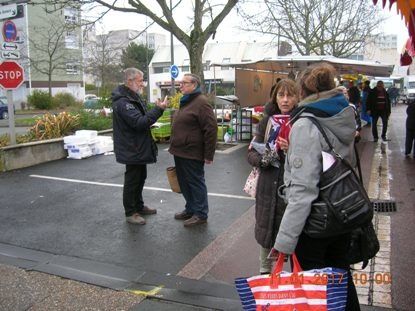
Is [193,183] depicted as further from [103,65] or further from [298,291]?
[103,65]

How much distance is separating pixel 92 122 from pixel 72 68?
42532mm

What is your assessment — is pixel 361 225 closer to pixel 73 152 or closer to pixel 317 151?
pixel 317 151

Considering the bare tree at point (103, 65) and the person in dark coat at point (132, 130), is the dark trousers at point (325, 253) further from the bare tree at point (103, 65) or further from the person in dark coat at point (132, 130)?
the bare tree at point (103, 65)

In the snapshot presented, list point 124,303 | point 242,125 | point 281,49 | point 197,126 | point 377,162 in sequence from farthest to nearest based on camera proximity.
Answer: point 281,49, point 242,125, point 377,162, point 197,126, point 124,303

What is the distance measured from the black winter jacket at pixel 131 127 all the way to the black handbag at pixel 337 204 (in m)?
3.33

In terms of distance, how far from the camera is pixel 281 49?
33094 mm

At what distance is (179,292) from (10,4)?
691 cm

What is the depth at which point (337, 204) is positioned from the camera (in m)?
2.40

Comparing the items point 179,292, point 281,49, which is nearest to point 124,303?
point 179,292

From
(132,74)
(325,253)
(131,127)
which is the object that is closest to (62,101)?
(132,74)

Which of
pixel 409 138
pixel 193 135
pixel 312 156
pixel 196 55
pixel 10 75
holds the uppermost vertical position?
pixel 196 55

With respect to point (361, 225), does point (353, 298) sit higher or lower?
lower

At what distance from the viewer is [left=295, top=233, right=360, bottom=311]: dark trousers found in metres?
2.62

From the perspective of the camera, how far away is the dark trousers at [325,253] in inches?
103
